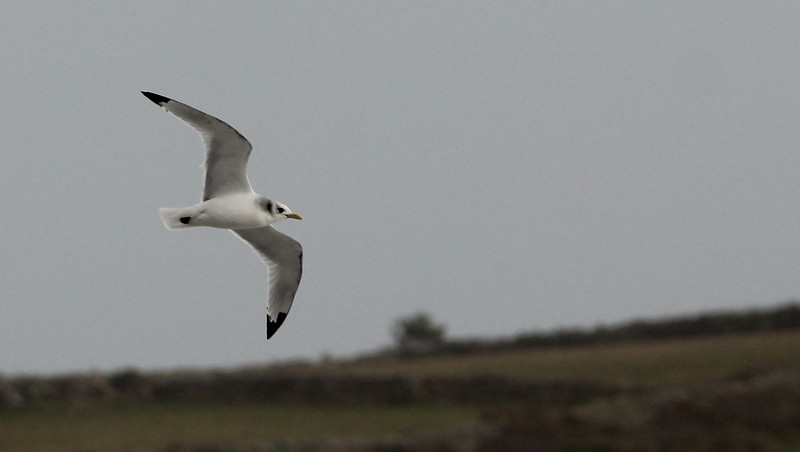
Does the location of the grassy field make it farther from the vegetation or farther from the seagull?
the seagull

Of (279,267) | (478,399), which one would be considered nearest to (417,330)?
(478,399)

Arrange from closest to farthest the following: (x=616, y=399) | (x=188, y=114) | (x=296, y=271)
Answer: (x=188, y=114) < (x=296, y=271) < (x=616, y=399)

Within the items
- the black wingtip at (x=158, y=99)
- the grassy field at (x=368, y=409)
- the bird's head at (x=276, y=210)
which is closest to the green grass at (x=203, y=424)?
the grassy field at (x=368, y=409)

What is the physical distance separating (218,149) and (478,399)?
1870 cm

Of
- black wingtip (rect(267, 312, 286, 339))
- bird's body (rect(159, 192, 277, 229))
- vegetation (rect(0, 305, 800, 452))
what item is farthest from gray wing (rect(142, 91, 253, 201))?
vegetation (rect(0, 305, 800, 452))

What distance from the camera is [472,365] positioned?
3072 cm

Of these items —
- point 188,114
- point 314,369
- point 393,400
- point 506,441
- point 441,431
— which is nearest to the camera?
point 188,114

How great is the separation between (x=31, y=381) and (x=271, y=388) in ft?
18.3

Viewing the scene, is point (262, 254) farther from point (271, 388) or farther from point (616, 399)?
point (271, 388)

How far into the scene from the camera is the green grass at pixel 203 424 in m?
24.0

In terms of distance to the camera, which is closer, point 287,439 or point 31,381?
point 287,439

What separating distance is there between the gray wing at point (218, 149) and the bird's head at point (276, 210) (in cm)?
23

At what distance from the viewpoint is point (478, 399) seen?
27953 mm

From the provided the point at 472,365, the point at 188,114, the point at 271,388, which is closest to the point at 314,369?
the point at 271,388
